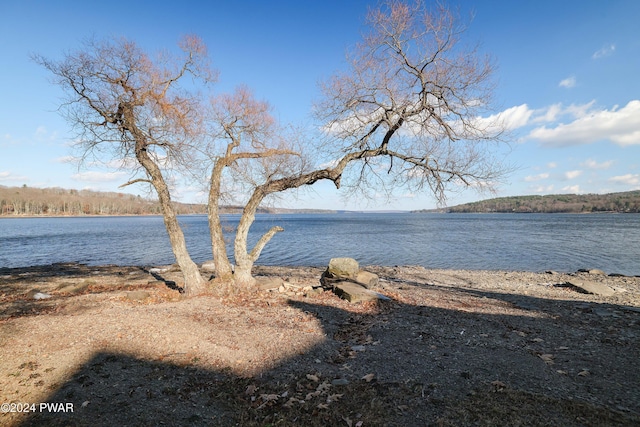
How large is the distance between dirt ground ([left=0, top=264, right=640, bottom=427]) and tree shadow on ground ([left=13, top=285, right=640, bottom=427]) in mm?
28

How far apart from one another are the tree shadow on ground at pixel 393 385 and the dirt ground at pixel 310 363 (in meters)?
0.03

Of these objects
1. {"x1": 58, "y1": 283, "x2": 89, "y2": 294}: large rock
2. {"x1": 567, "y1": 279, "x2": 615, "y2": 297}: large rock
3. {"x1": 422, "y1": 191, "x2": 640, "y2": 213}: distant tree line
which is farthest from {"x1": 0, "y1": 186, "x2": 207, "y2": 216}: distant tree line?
{"x1": 422, "y1": 191, "x2": 640, "y2": 213}: distant tree line

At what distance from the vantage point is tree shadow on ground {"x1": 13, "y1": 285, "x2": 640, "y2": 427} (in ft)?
15.7

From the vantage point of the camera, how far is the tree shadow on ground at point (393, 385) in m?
4.78

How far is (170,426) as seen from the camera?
15.3ft

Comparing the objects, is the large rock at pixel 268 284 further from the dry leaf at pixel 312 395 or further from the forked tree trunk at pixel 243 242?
the dry leaf at pixel 312 395

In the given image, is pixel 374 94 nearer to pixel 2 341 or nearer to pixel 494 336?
pixel 494 336

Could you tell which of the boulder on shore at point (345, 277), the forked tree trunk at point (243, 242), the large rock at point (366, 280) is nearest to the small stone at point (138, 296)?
the forked tree trunk at point (243, 242)

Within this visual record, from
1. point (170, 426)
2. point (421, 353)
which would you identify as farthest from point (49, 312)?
point (421, 353)

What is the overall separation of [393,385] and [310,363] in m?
1.77

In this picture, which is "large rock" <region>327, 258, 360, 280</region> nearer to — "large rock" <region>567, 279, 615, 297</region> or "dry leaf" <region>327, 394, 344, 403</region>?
"dry leaf" <region>327, 394, 344, 403</region>

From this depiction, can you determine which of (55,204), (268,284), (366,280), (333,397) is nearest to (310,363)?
(333,397)

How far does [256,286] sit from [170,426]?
9000 millimetres

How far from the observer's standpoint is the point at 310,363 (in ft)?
22.0
